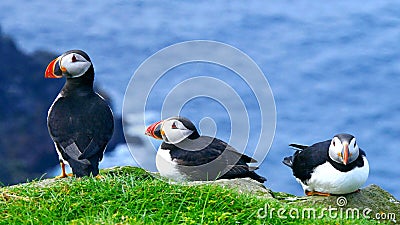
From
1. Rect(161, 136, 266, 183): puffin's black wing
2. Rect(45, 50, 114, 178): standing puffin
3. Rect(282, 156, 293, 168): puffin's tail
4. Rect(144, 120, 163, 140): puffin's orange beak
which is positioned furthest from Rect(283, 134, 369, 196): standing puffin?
Rect(45, 50, 114, 178): standing puffin

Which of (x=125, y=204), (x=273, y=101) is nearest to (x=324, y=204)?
(x=273, y=101)

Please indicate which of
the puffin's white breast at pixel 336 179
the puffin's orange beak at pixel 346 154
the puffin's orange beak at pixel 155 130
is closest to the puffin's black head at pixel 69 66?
the puffin's orange beak at pixel 155 130

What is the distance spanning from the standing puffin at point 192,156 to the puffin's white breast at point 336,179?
0.68 metres

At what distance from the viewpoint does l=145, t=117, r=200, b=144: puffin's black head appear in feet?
22.4

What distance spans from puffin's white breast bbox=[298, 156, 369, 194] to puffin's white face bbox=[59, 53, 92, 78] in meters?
2.27

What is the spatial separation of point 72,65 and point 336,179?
2.53m

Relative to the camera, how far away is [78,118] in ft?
21.0

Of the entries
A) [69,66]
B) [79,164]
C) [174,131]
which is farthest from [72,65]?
[174,131]

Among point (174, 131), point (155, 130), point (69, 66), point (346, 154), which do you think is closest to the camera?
point (346, 154)

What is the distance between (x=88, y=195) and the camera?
16.6 ft

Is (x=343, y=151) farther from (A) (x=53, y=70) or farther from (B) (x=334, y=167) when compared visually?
(A) (x=53, y=70)

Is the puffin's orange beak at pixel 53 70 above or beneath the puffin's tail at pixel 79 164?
above

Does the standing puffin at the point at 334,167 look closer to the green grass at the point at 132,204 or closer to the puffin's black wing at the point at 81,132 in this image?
the green grass at the point at 132,204

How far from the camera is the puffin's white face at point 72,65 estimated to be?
664cm
